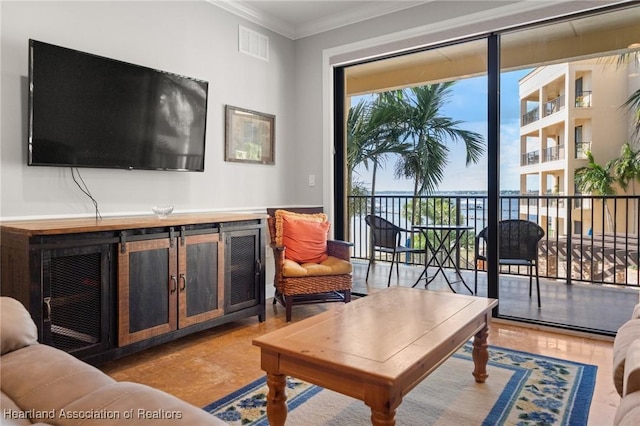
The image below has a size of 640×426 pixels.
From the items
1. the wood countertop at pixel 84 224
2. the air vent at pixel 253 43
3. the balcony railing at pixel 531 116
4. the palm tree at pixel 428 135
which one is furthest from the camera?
the palm tree at pixel 428 135

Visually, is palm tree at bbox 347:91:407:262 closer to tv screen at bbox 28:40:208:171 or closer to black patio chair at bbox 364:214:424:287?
black patio chair at bbox 364:214:424:287

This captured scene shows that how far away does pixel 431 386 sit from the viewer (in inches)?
89.0

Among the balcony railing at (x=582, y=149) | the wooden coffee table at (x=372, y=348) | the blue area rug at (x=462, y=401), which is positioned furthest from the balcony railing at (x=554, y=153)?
the wooden coffee table at (x=372, y=348)

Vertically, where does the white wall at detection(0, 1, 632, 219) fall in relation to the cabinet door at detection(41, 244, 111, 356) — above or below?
above

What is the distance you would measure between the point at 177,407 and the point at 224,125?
3151 mm

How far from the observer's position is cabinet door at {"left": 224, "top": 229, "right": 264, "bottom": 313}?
3178 mm

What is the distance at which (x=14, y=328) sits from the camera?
1.31 meters

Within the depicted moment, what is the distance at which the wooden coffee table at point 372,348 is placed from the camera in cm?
142

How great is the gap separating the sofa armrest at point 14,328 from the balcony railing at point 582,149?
12.6 feet

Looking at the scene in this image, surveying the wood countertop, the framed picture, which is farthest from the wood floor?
the framed picture

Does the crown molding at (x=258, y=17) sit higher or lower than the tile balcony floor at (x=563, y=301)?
higher

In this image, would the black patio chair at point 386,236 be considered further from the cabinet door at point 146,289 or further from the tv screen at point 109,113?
the cabinet door at point 146,289

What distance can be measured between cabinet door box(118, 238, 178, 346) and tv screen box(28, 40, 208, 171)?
2.26ft

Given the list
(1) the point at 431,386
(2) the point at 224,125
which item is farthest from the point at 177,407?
(2) the point at 224,125
